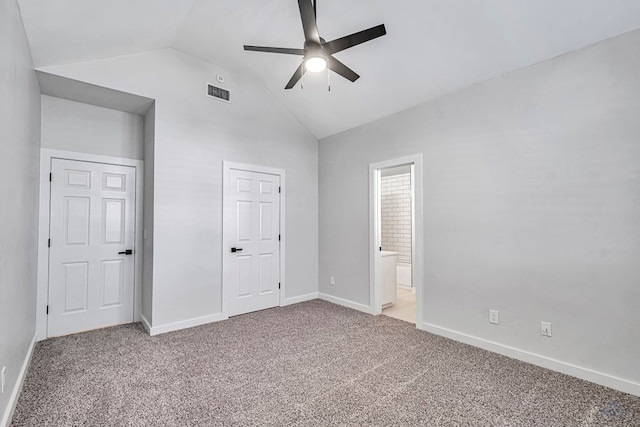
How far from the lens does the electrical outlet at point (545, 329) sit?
2668mm

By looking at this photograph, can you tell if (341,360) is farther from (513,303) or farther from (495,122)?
(495,122)

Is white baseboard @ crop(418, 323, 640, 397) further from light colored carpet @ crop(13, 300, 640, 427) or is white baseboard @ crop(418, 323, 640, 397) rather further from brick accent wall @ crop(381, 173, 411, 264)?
brick accent wall @ crop(381, 173, 411, 264)

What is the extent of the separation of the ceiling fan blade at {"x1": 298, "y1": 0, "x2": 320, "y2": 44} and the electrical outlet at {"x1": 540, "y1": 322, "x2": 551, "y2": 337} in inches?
118

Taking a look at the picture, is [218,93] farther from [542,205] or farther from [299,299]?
[542,205]

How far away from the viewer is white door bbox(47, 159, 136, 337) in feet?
11.2

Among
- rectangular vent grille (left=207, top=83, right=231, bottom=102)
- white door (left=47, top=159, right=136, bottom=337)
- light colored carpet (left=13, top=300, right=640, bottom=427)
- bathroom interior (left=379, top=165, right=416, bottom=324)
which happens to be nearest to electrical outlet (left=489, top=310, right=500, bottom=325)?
light colored carpet (left=13, top=300, right=640, bottom=427)

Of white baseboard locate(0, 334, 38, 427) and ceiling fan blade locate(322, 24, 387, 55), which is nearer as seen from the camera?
white baseboard locate(0, 334, 38, 427)

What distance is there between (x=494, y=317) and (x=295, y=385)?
6.64 ft

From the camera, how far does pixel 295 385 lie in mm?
2375

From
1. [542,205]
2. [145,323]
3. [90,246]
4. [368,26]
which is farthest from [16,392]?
[542,205]

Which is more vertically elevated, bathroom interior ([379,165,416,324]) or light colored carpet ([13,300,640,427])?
bathroom interior ([379,165,416,324])

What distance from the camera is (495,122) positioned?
3.03m

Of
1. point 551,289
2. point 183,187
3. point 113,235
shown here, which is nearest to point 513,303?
point 551,289

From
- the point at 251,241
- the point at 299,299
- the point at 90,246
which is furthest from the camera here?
the point at 299,299
